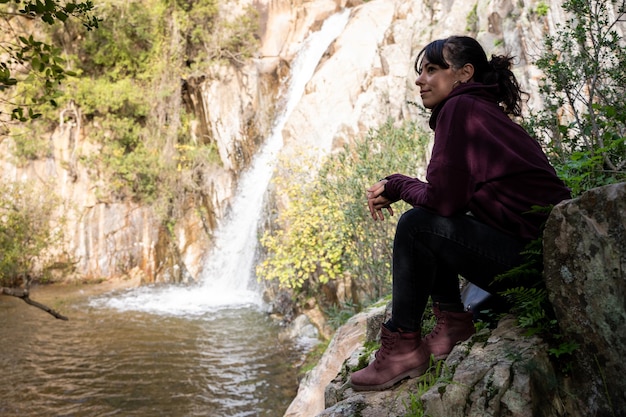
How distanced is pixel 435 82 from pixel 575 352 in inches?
53.0

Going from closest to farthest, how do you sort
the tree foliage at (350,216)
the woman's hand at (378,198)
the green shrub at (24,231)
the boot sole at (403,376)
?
the boot sole at (403,376)
the woman's hand at (378,198)
the tree foliage at (350,216)
the green shrub at (24,231)

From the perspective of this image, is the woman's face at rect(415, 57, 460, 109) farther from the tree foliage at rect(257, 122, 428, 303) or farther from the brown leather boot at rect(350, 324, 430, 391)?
the tree foliage at rect(257, 122, 428, 303)

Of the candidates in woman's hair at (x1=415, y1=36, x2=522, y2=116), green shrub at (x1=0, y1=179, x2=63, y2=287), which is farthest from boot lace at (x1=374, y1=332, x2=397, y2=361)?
green shrub at (x1=0, y1=179, x2=63, y2=287)

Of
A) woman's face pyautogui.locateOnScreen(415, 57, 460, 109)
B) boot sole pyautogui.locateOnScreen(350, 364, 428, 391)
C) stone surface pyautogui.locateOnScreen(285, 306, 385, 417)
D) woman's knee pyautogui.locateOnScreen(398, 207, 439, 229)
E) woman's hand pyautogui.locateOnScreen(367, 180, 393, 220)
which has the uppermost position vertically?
woman's face pyautogui.locateOnScreen(415, 57, 460, 109)

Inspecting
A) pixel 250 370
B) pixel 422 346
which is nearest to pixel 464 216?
pixel 422 346

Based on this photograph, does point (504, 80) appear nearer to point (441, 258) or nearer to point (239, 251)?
point (441, 258)

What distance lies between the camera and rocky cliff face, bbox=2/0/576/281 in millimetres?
A: 10974

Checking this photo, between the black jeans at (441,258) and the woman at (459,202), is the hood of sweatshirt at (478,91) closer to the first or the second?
the woman at (459,202)

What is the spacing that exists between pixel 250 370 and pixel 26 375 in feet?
10.8

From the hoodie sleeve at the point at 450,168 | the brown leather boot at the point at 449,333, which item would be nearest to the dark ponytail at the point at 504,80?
the hoodie sleeve at the point at 450,168

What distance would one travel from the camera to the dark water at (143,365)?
19.3ft

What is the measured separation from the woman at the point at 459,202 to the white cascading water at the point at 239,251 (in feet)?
28.9

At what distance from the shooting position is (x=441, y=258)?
6.72ft

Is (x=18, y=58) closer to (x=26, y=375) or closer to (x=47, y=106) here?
(x=26, y=375)
